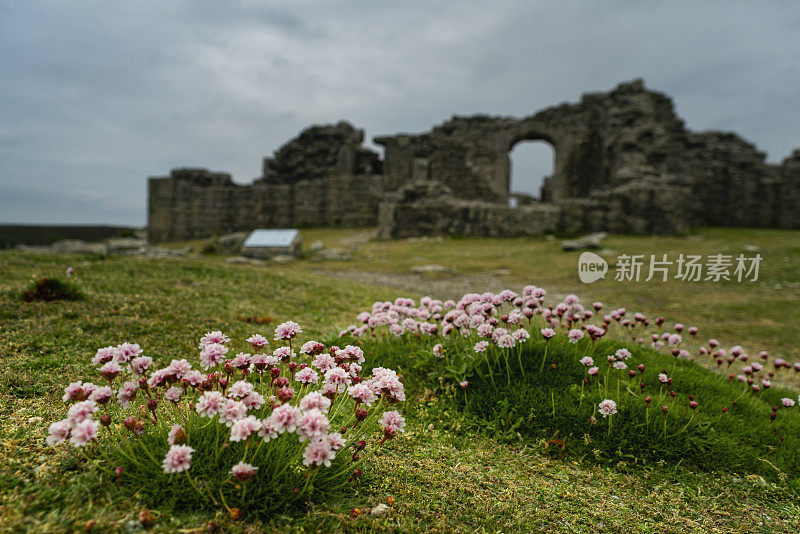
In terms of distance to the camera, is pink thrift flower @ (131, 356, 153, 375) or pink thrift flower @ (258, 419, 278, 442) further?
pink thrift flower @ (131, 356, 153, 375)

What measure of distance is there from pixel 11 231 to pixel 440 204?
3191cm

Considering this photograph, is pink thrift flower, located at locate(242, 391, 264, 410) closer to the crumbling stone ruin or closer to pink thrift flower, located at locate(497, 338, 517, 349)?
pink thrift flower, located at locate(497, 338, 517, 349)

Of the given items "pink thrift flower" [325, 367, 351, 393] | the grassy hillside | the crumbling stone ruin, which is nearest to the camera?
"pink thrift flower" [325, 367, 351, 393]

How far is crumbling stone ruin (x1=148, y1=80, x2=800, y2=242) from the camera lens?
2570 cm

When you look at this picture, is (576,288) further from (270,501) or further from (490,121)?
(490,121)

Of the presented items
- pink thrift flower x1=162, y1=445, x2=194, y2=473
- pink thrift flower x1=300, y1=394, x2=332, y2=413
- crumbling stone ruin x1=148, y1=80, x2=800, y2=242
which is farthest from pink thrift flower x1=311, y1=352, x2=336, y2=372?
crumbling stone ruin x1=148, y1=80, x2=800, y2=242

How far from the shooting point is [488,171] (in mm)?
29141

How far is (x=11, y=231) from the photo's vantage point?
3178 cm

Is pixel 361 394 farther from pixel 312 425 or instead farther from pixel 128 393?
pixel 128 393

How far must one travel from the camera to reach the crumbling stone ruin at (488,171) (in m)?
25.7

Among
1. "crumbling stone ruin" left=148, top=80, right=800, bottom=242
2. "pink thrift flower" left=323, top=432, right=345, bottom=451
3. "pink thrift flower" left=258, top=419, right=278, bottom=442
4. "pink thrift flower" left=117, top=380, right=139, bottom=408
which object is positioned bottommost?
"pink thrift flower" left=323, top=432, right=345, bottom=451

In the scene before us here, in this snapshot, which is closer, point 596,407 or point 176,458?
point 176,458

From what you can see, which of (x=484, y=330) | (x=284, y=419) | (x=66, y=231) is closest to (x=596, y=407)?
(x=484, y=330)

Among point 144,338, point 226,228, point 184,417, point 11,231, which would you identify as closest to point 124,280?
point 144,338
